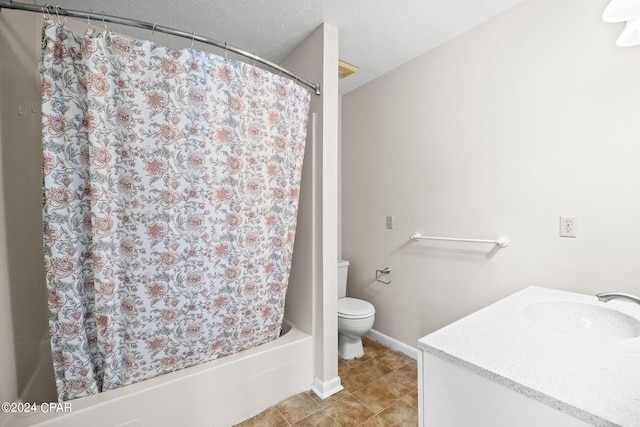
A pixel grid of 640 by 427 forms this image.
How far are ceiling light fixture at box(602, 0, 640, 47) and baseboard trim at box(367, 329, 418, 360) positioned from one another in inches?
82.1

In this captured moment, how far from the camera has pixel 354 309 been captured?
2.17 meters

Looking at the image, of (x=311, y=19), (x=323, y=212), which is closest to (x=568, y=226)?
(x=323, y=212)

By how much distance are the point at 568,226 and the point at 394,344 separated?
1.51 metres

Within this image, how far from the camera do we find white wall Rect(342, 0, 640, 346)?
1297mm

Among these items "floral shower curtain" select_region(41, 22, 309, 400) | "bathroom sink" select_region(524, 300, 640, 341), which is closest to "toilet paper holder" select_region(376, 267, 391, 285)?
"floral shower curtain" select_region(41, 22, 309, 400)

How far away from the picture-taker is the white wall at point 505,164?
51.1 inches

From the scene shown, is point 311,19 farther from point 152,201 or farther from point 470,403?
point 470,403

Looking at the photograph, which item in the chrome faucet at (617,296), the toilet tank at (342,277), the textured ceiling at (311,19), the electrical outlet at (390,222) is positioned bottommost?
the toilet tank at (342,277)

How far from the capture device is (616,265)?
1.28 meters

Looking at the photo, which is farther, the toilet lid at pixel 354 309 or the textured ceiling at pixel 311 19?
the toilet lid at pixel 354 309

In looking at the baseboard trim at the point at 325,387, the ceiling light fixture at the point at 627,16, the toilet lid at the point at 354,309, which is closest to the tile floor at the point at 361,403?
the baseboard trim at the point at 325,387

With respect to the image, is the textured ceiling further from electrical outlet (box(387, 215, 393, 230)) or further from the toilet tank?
the toilet tank

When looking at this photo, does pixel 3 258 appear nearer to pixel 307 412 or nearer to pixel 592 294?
pixel 307 412

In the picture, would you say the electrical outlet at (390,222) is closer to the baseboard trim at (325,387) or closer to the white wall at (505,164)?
the white wall at (505,164)
